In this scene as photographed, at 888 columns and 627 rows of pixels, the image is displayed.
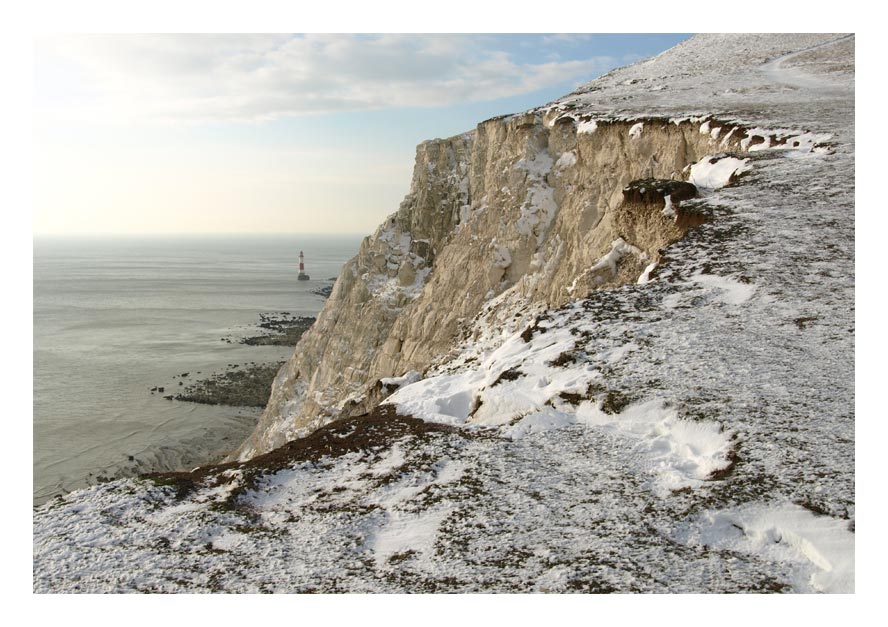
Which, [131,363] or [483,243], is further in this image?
[131,363]

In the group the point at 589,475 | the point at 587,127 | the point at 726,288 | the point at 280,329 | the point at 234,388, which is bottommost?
the point at 234,388

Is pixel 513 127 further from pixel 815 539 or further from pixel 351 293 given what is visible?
pixel 815 539

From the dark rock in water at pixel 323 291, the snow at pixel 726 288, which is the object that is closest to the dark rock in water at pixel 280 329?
the dark rock in water at pixel 323 291

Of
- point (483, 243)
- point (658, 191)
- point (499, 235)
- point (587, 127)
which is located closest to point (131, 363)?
point (483, 243)

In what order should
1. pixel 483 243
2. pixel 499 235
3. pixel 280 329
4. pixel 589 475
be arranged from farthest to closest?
pixel 280 329 < pixel 483 243 < pixel 499 235 < pixel 589 475

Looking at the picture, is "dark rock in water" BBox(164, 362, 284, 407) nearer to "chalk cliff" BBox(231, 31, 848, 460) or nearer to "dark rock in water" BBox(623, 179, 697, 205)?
"chalk cliff" BBox(231, 31, 848, 460)

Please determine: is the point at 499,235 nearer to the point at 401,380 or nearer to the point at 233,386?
the point at 401,380

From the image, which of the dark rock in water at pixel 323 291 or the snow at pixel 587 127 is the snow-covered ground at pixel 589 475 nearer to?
the snow at pixel 587 127
